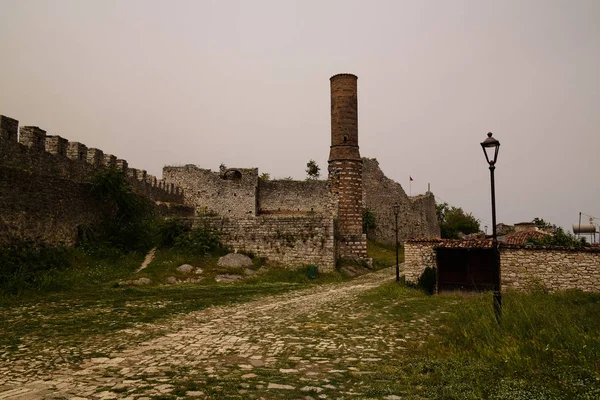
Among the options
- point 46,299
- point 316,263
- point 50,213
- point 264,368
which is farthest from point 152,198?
point 264,368

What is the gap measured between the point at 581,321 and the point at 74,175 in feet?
66.9

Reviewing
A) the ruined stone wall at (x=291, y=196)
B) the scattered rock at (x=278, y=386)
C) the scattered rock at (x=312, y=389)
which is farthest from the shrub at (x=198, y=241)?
the ruined stone wall at (x=291, y=196)

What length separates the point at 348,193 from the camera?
24.9m

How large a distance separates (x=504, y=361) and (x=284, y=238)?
16614mm

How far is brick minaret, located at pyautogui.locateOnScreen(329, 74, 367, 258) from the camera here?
24.9 meters

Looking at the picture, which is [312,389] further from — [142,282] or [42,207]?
[42,207]

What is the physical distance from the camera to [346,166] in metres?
25.1

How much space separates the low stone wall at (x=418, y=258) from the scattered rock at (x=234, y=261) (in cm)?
810

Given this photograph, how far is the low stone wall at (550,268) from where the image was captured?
1502cm

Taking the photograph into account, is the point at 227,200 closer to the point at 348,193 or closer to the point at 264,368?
the point at 348,193

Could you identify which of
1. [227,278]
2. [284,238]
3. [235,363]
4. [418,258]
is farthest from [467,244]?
[235,363]

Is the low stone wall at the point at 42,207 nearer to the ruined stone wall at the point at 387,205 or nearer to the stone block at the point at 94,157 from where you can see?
the stone block at the point at 94,157

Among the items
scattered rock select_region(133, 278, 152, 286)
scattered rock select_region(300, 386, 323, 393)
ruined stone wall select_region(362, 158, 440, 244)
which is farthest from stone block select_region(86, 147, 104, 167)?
ruined stone wall select_region(362, 158, 440, 244)

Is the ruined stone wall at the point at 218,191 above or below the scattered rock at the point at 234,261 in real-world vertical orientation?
above
